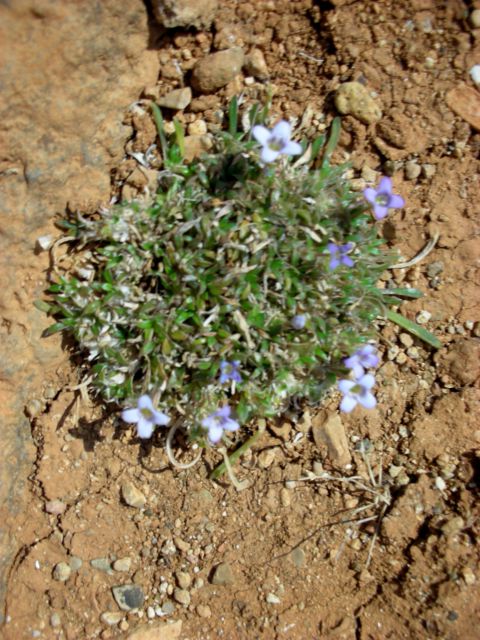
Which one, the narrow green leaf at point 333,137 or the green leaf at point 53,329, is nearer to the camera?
the green leaf at point 53,329

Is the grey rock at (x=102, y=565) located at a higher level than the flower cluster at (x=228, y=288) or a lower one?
lower

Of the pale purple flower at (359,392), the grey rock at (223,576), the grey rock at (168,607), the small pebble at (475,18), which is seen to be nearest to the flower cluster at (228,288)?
the pale purple flower at (359,392)

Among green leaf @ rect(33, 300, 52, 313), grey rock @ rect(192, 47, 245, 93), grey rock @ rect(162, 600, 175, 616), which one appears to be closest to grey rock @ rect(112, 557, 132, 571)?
grey rock @ rect(162, 600, 175, 616)

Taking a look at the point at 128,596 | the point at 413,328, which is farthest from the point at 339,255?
the point at 128,596

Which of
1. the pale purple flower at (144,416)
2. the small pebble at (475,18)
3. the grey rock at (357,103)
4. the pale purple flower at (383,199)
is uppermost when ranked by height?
the small pebble at (475,18)

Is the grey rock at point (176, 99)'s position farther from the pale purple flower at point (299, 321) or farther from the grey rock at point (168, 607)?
the grey rock at point (168, 607)

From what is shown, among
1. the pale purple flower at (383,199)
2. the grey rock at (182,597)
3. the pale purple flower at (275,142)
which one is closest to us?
the pale purple flower at (275,142)

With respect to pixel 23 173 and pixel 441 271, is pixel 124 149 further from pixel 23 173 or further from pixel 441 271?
pixel 441 271
